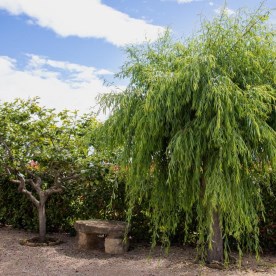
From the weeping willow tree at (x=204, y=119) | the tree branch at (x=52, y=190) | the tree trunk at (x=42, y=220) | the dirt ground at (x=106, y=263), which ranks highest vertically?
the weeping willow tree at (x=204, y=119)

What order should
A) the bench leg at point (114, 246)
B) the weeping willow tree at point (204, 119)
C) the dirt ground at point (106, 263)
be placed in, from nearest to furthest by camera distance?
the weeping willow tree at point (204, 119) < the dirt ground at point (106, 263) < the bench leg at point (114, 246)

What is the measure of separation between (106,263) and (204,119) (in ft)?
9.61

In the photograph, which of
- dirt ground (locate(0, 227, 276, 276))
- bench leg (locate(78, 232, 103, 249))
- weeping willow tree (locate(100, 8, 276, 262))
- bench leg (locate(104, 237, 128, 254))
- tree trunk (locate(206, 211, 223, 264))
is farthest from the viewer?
bench leg (locate(78, 232, 103, 249))

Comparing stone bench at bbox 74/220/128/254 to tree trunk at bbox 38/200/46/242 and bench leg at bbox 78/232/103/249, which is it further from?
tree trunk at bbox 38/200/46/242

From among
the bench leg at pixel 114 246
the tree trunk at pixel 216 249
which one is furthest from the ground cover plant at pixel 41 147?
the tree trunk at pixel 216 249

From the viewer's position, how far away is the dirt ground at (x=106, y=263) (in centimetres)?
554

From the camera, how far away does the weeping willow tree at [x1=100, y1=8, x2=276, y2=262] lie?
4.45 metres

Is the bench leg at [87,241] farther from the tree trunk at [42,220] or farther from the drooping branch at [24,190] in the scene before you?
the drooping branch at [24,190]

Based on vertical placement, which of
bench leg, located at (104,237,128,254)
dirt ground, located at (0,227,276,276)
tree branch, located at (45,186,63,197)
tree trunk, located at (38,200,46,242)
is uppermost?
tree branch, located at (45,186,63,197)

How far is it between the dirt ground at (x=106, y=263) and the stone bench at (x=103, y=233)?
142 millimetres

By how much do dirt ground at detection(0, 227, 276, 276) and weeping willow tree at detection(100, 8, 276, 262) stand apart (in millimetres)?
818

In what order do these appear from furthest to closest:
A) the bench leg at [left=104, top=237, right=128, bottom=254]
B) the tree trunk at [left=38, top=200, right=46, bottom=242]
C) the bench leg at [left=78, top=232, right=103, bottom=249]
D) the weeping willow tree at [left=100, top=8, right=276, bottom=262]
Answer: the tree trunk at [left=38, top=200, right=46, bottom=242]
the bench leg at [left=78, top=232, right=103, bottom=249]
the bench leg at [left=104, top=237, right=128, bottom=254]
the weeping willow tree at [left=100, top=8, right=276, bottom=262]

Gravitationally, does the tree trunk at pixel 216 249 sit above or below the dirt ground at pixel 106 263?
above

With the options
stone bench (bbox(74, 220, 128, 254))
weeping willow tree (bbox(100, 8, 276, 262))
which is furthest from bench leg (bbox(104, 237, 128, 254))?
weeping willow tree (bbox(100, 8, 276, 262))
